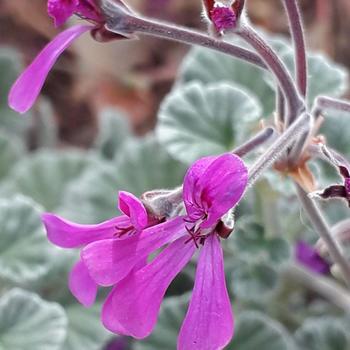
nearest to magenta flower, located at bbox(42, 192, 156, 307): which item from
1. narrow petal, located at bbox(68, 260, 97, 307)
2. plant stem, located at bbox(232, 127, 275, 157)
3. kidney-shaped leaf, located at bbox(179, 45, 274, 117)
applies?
narrow petal, located at bbox(68, 260, 97, 307)

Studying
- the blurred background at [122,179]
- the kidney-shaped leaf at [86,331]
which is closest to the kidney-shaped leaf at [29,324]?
the blurred background at [122,179]

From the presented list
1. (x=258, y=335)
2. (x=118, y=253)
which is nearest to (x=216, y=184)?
(x=118, y=253)

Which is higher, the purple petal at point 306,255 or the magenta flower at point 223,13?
the magenta flower at point 223,13

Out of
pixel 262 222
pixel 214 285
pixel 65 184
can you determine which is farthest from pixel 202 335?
pixel 65 184

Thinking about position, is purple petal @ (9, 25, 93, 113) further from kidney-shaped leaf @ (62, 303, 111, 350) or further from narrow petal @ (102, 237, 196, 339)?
kidney-shaped leaf @ (62, 303, 111, 350)

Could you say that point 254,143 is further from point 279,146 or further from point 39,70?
point 39,70

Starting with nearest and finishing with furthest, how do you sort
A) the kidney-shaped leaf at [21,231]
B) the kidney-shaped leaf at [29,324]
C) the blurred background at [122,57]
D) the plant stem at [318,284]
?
the kidney-shaped leaf at [29,324] → the kidney-shaped leaf at [21,231] → the plant stem at [318,284] → the blurred background at [122,57]

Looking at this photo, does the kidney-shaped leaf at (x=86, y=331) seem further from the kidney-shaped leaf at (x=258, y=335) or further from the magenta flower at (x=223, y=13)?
the magenta flower at (x=223, y=13)
